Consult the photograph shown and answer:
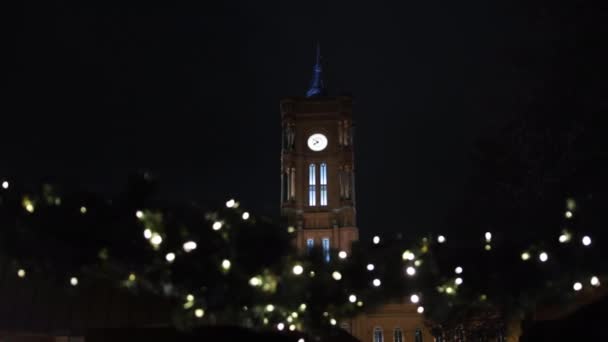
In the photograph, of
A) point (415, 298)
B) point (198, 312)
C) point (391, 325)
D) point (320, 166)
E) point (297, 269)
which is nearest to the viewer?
point (198, 312)

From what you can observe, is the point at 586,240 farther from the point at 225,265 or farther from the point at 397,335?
the point at 397,335

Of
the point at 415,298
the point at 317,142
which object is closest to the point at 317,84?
the point at 317,142

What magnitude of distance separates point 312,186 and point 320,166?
227cm

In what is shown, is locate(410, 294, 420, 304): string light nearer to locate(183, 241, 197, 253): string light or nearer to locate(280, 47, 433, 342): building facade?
locate(183, 241, 197, 253): string light

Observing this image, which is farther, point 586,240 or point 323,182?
point 323,182

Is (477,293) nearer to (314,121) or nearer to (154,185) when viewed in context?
(154,185)

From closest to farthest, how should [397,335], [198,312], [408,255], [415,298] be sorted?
1. [198,312]
2. [408,255]
3. [415,298]
4. [397,335]

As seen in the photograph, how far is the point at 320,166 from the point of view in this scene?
65750 millimetres

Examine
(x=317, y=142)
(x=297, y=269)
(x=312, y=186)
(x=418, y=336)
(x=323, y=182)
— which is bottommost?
(x=297, y=269)

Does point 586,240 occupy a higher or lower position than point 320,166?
lower

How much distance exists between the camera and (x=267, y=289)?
28.7 ft

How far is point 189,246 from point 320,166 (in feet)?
189

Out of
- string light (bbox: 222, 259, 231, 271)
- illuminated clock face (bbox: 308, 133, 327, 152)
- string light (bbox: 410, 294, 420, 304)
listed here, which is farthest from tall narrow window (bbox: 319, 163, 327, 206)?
string light (bbox: 222, 259, 231, 271)

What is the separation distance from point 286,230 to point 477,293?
2.97 m
